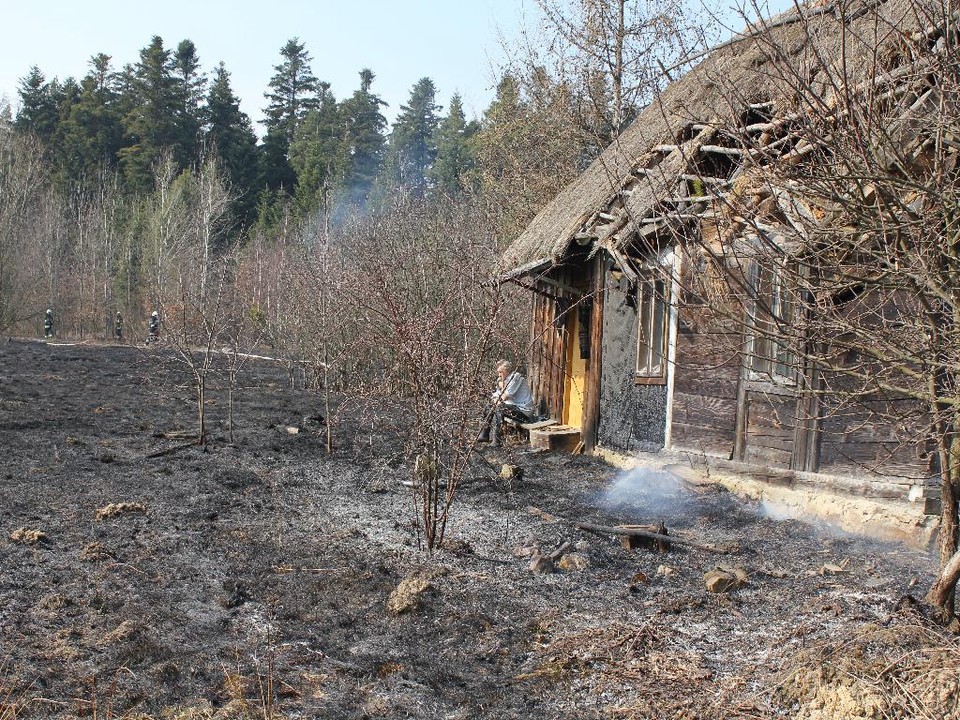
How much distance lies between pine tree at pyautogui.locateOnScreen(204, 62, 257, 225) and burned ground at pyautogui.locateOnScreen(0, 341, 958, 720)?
4547 centimetres

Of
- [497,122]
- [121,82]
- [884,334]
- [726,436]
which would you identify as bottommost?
[726,436]

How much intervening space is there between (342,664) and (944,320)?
362cm

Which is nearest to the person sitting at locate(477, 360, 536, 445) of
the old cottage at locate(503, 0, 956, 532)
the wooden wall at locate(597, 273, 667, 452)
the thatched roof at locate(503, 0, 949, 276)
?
the old cottage at locate(503, 0, 956, 532)

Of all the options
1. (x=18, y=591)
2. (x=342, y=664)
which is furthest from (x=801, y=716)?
(x=18, y=591)

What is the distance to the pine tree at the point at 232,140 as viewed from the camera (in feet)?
176

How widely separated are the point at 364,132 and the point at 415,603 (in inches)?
2240

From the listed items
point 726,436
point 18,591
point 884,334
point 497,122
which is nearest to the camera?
point 884,334

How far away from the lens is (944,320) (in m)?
4.49

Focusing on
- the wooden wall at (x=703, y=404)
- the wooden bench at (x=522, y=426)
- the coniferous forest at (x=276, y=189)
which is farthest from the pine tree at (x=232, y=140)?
the wooden wall at (x=703, y=404)

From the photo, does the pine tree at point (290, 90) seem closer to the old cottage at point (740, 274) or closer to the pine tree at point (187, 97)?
the pine tree at point (187, 97)

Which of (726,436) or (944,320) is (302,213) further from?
(944,320)

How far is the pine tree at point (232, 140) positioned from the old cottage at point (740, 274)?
43279mm

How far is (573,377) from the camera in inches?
519

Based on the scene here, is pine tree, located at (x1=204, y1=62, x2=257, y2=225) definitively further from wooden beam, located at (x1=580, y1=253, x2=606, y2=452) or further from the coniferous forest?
wooden beam, located at (x1=580, y1=253, x2=606, y2=452)
